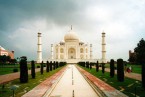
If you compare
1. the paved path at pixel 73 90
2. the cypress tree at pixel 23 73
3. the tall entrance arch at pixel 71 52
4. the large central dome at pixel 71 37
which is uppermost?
the large central dome at pixel 71 37

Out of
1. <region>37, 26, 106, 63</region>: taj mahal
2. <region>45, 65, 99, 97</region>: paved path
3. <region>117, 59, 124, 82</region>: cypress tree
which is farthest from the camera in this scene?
<region>37, 26, 106, 63</region>: taj mahal

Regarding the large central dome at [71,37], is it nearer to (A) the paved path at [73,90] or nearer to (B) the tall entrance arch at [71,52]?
(B) the tall entrance arch at [71,52]

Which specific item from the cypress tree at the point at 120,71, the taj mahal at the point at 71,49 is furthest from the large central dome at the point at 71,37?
the cypress tree at the point at 120,71

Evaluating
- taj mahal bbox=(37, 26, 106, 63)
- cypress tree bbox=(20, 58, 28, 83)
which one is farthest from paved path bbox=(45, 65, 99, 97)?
taj mahal bbox=(37, 26, 106, 63)

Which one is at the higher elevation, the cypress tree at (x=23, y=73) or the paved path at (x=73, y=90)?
the cypress tree at (x=23, y=73)

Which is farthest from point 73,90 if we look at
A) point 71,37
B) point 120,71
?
point 71,37

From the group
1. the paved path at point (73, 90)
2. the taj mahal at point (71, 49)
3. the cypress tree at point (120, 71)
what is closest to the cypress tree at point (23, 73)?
the paved path at point (73, 90)

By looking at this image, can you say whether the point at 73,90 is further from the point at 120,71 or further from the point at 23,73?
the point at 120,71

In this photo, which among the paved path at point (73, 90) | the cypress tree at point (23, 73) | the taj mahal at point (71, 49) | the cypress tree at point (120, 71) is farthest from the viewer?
the taj mahal at point (71, 49)

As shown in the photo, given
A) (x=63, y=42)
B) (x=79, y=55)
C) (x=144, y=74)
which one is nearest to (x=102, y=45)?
(x=79, y=55)

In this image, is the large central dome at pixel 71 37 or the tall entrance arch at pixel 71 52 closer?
the large central dome at pixel 71 37

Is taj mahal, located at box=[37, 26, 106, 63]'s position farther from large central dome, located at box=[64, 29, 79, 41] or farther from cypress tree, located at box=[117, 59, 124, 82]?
cypress tree, located at box=[117, 59, 124, 82]

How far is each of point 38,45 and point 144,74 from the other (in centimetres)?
4355

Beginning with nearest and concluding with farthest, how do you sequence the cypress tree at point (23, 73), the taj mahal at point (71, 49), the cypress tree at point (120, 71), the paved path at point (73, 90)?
the paved path at point (73, 90)
the cypress tree at point (23, 73)
the cypress tree at point (120, 71)
the taj mahal at point (71, 49)
